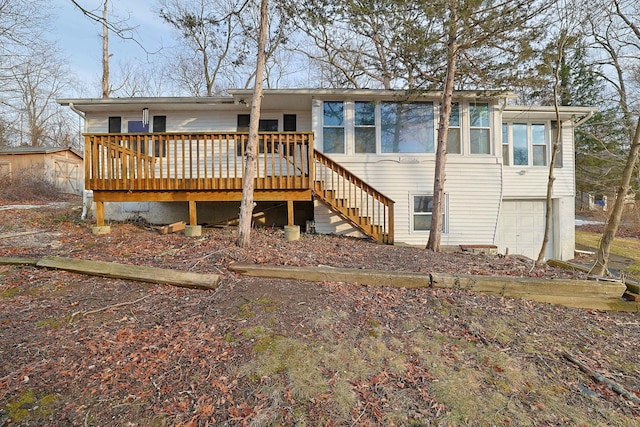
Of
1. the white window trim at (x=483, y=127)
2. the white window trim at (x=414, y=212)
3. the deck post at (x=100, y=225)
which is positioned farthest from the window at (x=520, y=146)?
the deck post at (x=100, y=225)

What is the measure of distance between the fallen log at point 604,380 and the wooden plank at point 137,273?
3.83m

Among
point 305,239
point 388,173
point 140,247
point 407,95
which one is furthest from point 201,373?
point 407,95

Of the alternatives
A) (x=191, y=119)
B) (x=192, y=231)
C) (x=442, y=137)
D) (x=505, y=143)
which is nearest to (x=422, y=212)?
(x=442, y=137)

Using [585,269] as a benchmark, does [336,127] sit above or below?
above

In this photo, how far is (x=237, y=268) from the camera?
14.3 ft

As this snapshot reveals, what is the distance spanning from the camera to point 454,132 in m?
8.99

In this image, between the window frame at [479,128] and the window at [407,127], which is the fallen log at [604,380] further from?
the window frame at [479,128]

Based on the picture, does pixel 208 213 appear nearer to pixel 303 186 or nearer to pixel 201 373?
pixel 303 186

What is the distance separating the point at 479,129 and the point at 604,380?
7.97 meters

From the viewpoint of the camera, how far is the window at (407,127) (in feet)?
29.3

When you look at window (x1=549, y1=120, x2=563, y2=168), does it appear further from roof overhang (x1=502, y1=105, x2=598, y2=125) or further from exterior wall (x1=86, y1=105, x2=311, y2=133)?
exterior wall (x1=86, y1=105, x2=311, y2=133)

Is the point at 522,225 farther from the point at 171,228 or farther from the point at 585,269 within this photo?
the point at 171,228

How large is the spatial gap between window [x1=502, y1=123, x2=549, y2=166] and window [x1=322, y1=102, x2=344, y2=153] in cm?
609

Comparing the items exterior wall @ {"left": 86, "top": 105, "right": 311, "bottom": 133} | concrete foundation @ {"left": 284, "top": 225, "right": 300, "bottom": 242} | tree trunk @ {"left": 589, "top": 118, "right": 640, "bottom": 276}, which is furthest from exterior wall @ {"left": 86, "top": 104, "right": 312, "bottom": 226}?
tree trunk @ {"left": 589, "top": 118, "right": 640, "bottom": 276}
